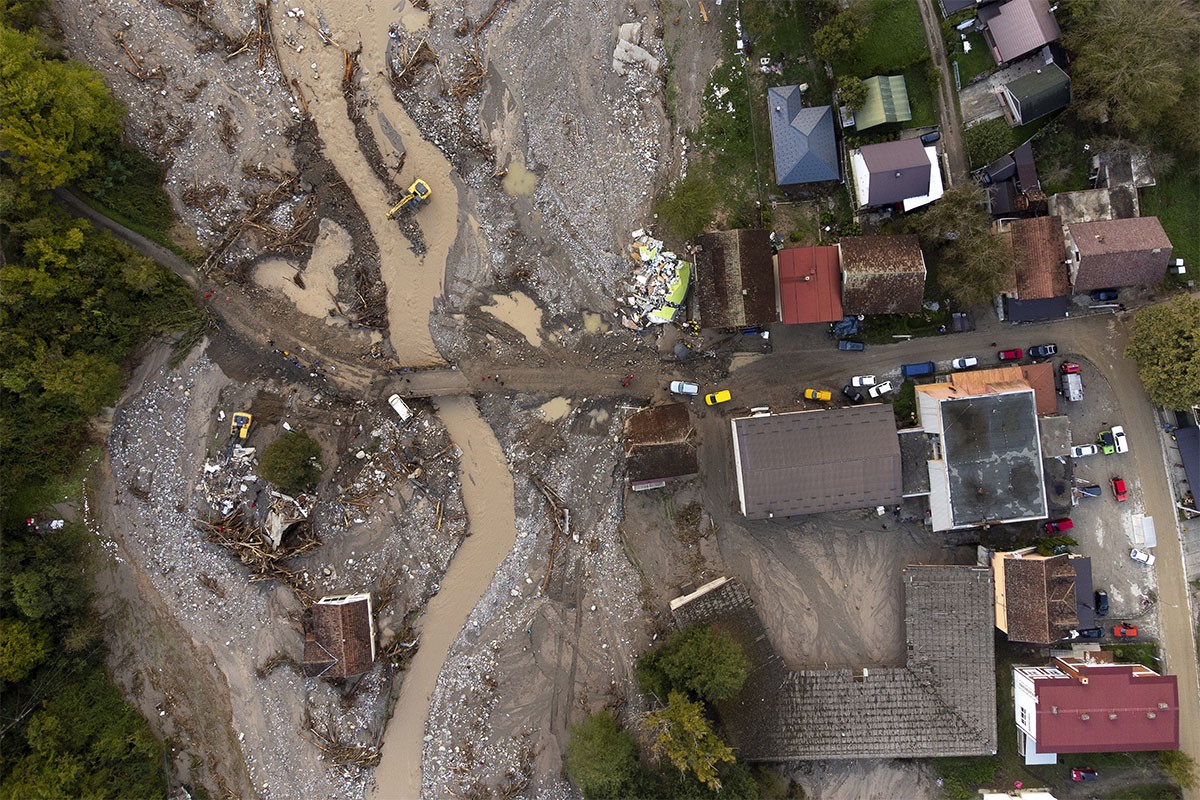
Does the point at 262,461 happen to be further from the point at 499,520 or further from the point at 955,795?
the point at 955,795

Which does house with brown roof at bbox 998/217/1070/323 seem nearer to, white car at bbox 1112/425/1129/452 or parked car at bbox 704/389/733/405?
white car at bbox 1112/425/1129/452

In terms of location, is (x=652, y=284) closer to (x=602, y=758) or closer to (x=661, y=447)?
(x=661, y=447)

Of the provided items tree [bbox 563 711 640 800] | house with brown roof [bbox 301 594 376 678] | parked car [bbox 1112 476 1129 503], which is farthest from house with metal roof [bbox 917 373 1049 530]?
house with brown roof [bbox 301 594 376 678]

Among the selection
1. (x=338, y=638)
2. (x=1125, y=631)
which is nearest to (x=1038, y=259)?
(x=1125, y=631)

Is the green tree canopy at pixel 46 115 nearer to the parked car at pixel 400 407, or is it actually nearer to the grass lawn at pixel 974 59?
the parked car at pixel 400 407

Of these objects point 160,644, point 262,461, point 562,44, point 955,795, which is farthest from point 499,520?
point 955,795
